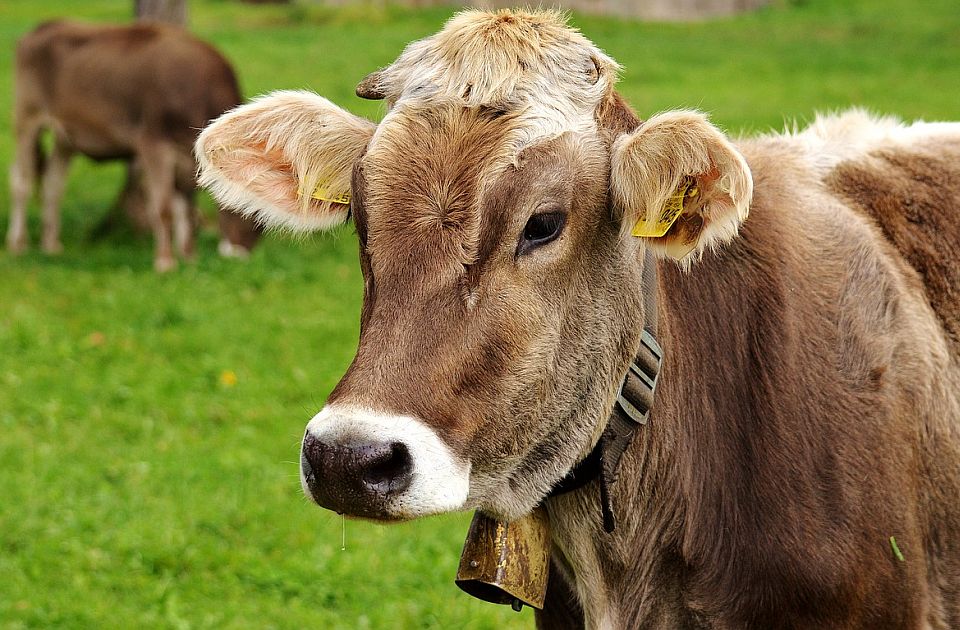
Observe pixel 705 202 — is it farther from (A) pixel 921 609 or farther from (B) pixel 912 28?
(B) pixel 912 28

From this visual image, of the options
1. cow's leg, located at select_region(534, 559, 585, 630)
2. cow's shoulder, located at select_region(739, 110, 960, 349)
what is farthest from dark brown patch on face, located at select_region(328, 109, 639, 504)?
cow's shoulder, located at select_region(739, 110, 960, 349)

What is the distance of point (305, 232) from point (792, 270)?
1.32m

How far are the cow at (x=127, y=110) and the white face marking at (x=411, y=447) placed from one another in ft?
26.7

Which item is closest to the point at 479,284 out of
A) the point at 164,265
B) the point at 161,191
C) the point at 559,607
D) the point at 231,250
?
the point at 559,607

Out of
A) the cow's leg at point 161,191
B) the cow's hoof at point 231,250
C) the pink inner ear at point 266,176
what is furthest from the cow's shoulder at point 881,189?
the cow's hoof at point 231,250

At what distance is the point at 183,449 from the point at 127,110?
5.43 meters

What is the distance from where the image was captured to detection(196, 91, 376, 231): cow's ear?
305 centimetres

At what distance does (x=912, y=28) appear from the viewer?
2294 cm

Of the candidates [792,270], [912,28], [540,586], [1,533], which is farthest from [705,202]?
[912,28]

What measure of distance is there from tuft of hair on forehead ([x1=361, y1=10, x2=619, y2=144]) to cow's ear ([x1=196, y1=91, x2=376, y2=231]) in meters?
0.16

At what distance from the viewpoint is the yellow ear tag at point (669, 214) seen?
2713 millimetres

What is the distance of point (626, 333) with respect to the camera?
288cm

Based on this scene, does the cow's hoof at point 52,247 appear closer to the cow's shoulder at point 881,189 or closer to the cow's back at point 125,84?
the cow's back at point 125,84

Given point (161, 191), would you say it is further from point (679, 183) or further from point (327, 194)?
point (679, 183)
